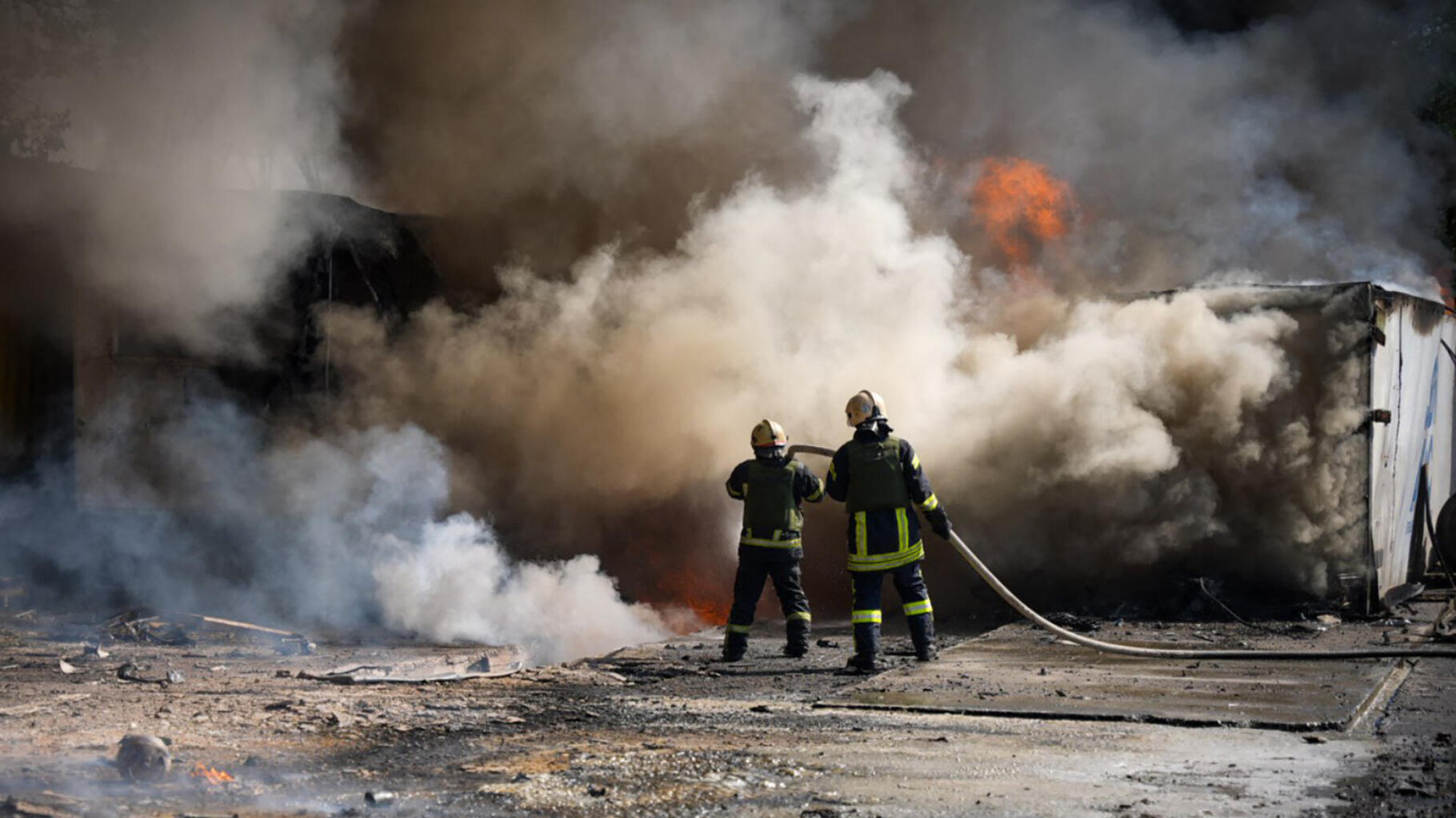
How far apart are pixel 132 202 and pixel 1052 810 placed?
972 cm

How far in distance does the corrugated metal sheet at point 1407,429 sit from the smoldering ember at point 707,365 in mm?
68

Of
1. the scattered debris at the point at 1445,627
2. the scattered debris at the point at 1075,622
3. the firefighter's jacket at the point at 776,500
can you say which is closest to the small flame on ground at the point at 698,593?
the scattered debris at the point at 1075,622

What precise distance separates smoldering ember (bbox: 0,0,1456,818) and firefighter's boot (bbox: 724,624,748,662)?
0.15m

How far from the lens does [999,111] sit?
13.6 meters

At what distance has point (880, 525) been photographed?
24.2 ft

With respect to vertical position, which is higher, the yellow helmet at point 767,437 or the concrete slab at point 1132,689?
the yellow helmet at point 767,437

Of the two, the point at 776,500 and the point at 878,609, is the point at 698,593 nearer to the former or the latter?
the point at 776,500

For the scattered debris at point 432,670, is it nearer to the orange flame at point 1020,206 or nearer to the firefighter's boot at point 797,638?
the firefighter's boot at point 797,638

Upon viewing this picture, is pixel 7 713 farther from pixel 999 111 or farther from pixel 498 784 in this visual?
pixel 999 111

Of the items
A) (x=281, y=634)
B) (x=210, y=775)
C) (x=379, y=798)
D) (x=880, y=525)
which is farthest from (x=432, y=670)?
(x=379, y=798)

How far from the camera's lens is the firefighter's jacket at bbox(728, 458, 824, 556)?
7844 millimetres

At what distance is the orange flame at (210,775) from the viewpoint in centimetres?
449

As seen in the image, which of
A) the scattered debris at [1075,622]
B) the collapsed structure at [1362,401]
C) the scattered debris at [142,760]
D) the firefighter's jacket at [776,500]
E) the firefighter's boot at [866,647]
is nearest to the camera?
the scattered debris at [142,760]

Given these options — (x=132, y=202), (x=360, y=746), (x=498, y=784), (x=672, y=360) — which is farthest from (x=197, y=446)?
(x=498, y=784)
